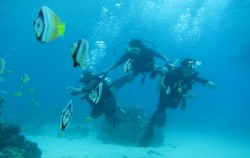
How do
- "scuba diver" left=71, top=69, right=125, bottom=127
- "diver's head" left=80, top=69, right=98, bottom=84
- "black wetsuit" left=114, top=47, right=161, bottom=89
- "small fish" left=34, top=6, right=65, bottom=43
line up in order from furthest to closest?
"black wetsuit" left=114, top=47, right=161, bottom=89 → "diver's head" left=80, top=69, right=98, bottom=84 → "scuba diver" left=71, top=69, right=125, bottom=127 → "small fish" left=34, top=6, right=65, bottom=43

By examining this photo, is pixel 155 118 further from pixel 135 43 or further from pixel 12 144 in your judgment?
pixel 12 144

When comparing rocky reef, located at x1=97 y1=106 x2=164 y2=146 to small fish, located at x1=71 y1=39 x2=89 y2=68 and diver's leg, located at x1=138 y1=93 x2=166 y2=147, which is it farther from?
small fish, located at x1=71 y1=39 x2=89 y2=68

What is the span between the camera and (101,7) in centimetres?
3816

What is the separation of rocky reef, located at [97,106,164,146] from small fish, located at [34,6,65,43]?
51.4 feet

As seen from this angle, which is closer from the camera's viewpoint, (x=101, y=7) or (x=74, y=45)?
(x=74, y=45)

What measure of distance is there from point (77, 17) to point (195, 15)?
1842 centimetres

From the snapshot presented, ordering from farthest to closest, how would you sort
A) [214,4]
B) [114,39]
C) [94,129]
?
[114,39], [214,4], [94,129]

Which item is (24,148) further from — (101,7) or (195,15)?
(195,15)

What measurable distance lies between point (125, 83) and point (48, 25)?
10.9 meters

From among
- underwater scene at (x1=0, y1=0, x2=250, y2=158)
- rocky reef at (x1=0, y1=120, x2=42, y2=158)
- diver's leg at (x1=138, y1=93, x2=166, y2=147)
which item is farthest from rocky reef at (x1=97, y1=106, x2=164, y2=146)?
rocky reef at (x1=0, y1=120, x2=42, y2=158)

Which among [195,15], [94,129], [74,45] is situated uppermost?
[195,15]

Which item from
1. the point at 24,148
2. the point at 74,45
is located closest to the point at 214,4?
the point at 24,148

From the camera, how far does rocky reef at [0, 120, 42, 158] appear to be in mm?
8883

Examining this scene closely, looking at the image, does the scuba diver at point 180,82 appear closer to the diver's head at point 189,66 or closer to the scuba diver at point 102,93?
the diver's head at point 189,66
